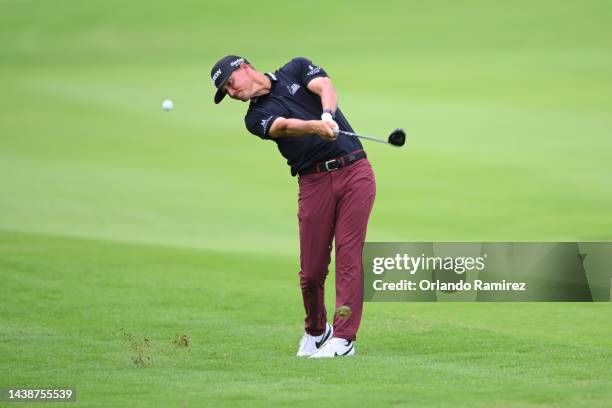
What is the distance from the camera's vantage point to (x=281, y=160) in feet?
67.6

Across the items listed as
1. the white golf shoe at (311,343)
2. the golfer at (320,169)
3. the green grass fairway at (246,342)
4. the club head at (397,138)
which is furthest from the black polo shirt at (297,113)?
the green grass fairway at (246,342)

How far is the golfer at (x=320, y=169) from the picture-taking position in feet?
27.1

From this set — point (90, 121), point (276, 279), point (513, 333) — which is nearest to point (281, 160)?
point (90, 121)

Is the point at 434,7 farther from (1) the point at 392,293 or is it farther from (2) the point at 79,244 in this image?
(1) the point at 392,293

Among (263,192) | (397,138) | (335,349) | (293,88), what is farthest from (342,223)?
(263,192)

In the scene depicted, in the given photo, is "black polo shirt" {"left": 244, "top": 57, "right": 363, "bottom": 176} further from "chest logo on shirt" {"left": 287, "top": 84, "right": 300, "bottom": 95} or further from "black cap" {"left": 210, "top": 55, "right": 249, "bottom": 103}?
"black cap" {"left": 210, "top": 55, "right": 249, "bottom": 103}

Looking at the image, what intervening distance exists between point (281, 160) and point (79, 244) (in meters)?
6.38

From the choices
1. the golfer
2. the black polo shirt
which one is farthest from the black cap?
the black polo shirt

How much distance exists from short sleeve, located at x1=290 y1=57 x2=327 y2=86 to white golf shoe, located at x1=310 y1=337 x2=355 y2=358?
1.69 m

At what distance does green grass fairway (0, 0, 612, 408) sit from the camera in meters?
7.66

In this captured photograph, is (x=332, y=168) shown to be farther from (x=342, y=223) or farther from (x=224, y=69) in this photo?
(x=224, y=69)

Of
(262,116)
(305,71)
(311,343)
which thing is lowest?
(311,343)

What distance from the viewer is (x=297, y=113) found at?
329 inches

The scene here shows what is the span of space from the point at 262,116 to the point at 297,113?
9.7 inches
